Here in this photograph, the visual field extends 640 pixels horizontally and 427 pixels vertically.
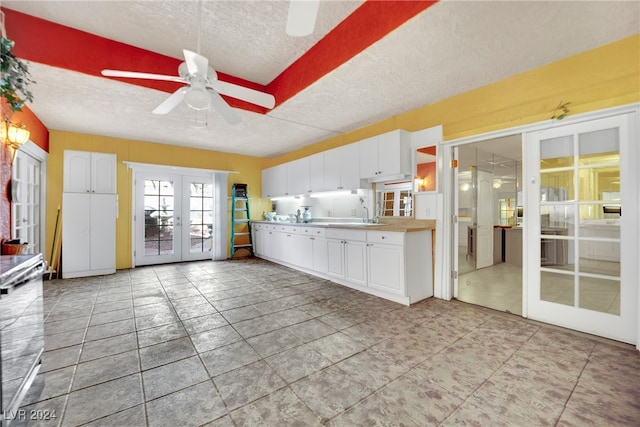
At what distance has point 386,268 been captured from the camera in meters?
3.29

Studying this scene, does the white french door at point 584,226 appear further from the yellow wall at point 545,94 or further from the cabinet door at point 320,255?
the cabinet door at point 320,255

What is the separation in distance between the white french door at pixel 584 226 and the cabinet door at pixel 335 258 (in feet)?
7.21

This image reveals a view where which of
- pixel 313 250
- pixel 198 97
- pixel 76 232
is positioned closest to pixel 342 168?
pixel 313 250

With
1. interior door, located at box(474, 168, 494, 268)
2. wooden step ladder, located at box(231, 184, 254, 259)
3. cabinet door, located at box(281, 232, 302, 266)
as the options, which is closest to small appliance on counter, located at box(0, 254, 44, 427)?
cabinet door, located at box(281, 232, 302, 266)

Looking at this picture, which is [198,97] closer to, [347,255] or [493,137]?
[347,255]

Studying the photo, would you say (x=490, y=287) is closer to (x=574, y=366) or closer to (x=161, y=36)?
(x=574, y=366)

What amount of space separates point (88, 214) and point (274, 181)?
3.51m

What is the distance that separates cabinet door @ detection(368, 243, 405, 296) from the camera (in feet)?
10.3

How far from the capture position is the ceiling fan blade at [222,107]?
2189 millimetres

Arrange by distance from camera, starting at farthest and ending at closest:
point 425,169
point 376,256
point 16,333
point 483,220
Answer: point 483,220 < point 425,169 < point 376,256 < point 16,333

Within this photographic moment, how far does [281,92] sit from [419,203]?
2.33 metres

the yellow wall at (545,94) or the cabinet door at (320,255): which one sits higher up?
the yellow wall at (545,94)

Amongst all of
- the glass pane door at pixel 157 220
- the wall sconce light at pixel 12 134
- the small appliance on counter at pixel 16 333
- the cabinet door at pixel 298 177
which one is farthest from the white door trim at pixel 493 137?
the glass pane door at pixel 157 220

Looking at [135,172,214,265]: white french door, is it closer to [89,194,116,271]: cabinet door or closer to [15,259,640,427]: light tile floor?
[89,194,116,271]: cabinet door
